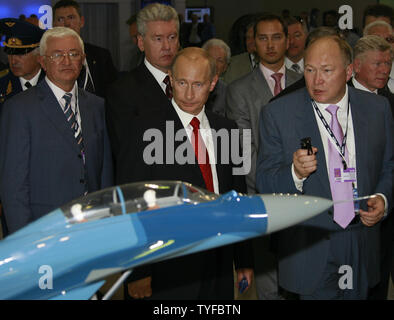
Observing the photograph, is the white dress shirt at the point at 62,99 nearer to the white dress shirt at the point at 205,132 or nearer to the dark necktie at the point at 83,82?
the white dress shirt at the point at 205,132

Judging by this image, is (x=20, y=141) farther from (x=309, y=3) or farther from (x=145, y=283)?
(x=309, y=3)

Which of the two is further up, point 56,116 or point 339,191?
point 56,116

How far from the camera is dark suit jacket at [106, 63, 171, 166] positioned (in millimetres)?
3465

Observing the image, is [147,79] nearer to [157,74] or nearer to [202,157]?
[157,74]

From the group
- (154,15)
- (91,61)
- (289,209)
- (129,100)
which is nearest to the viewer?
(289,209)

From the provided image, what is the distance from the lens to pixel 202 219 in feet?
6.18

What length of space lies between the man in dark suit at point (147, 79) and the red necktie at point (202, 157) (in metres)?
0.60

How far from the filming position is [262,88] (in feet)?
14.7

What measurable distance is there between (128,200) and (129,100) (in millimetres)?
1764

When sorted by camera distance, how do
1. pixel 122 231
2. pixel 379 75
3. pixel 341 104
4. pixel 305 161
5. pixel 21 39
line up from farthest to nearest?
1. pixel 21 39
2. pixel 379 75
3. pixel 341 104
4. pixel 305 161
5. pixel 122 231

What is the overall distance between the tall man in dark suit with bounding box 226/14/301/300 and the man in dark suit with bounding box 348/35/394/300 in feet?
2.20

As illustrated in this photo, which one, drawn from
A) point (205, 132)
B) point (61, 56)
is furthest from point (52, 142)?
point (205, 132)

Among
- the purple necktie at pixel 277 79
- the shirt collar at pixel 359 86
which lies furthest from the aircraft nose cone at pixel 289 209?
the purple necktie at pixel 277 79

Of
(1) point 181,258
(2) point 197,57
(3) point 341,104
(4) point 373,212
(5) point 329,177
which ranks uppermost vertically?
(2) point 197,57
